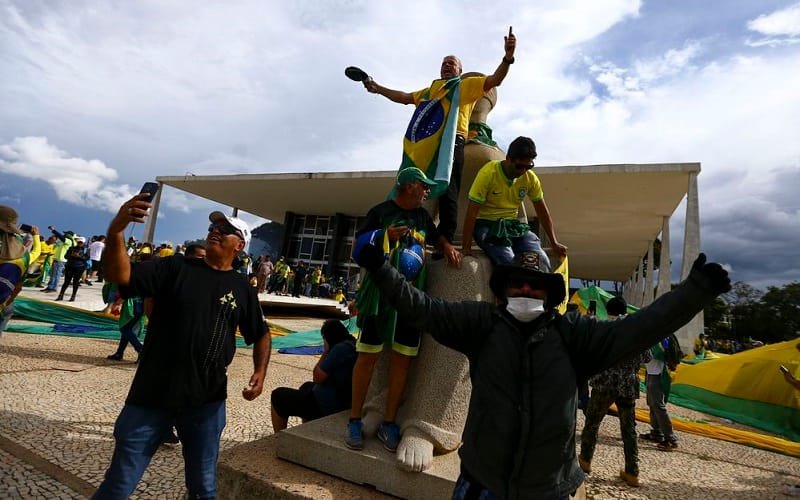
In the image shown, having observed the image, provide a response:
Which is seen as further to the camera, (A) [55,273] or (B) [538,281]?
(A) [55,273]

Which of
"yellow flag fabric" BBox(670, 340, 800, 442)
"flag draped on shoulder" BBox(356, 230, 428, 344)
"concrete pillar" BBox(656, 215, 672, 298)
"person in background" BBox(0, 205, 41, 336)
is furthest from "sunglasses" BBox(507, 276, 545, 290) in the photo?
"concrete pillar" BBox(656, 215, 672, 298)

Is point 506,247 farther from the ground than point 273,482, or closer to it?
farther from the ground

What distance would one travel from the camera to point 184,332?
1.88 metres

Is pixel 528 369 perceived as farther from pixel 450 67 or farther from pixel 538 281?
pixel 450 67

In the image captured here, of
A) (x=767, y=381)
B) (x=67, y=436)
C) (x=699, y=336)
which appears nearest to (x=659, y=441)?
(x=767, y=381)

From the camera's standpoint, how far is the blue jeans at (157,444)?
169 cm

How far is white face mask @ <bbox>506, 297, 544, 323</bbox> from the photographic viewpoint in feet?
4.95

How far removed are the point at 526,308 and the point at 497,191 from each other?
166cm

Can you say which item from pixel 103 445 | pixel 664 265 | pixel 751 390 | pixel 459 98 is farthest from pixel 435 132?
pixel 664 265

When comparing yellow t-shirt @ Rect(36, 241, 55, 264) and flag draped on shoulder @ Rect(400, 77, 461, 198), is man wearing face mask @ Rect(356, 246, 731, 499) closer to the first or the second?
flag draped on shoulder @ Rect(400, 77, 461, 198)

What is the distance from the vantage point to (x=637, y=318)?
1.36m

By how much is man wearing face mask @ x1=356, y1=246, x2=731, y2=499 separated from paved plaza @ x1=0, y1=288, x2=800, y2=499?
7.07ft

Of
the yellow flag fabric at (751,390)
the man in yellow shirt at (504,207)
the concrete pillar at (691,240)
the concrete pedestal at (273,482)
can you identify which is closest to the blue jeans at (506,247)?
the man in yellow shirt at (504,207)

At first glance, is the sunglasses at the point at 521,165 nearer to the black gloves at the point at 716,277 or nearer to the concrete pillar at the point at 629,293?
the black gloves at the point at 716,277
